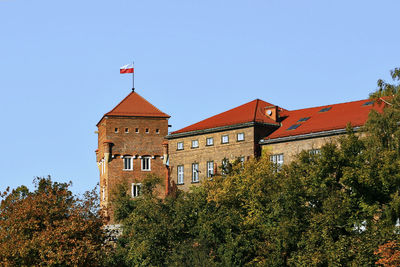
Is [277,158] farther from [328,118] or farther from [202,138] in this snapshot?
[202,138]

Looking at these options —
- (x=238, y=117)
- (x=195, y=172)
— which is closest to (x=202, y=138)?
(x=195, y=172)

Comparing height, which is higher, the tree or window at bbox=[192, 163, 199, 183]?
window at bbox=[192, 163, 199, 183]

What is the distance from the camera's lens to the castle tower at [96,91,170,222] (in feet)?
269

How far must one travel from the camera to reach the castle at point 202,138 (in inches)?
2633

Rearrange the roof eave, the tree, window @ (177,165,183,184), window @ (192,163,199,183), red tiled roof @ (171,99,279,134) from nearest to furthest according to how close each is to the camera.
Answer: the tree < the roof eave < red tiled roof @ (171,99,279,134) < window @ (192,163,199,183) < window @ (177,165,183,184)

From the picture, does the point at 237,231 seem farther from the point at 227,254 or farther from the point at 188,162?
the point at 188,162

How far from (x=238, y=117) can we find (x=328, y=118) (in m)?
8.81

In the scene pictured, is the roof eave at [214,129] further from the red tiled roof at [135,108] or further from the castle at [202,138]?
the red tiled roof at [135,108]

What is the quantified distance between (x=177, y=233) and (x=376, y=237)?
46.2ft

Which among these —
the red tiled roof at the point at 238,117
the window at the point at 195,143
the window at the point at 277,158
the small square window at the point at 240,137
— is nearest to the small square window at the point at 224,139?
the red tiled roof at the point at 238,117

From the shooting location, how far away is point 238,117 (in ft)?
240

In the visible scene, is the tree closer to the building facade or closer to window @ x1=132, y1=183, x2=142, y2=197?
the building facade

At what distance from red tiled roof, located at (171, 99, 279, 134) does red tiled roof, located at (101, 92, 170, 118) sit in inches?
308

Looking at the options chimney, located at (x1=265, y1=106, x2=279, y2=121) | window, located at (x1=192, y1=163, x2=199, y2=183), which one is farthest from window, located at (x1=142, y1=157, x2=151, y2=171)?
chimney, located at (x1=265, y1=106, x2=279, y2=121)
